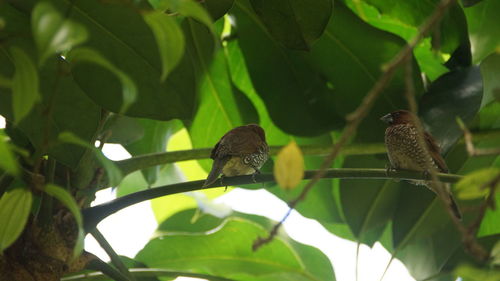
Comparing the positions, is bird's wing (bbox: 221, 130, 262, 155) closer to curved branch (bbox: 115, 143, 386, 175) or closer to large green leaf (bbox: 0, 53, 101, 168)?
curved branch (bbox: 115, 143, 386, 175)

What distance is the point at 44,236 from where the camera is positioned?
1.73 m

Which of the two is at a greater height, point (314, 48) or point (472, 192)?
point (314, 48)

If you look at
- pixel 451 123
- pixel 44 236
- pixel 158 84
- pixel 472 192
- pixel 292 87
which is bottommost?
pixel 472 192

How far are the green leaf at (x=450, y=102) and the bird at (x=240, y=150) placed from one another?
58 cm

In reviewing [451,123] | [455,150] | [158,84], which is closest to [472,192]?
[158,84]

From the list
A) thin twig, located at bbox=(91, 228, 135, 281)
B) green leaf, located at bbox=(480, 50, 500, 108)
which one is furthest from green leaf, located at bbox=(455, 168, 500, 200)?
green leaf, located at bbox=(480, 50, 500, 108)

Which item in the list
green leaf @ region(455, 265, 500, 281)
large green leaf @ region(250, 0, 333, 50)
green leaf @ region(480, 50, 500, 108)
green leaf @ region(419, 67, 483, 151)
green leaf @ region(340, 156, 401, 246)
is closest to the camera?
green leaf @ region(455, 265, 500, 281)

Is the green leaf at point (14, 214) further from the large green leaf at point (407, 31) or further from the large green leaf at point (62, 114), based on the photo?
the large green leaf at point (407, 31)

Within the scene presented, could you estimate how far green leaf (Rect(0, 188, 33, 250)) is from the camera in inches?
45.3

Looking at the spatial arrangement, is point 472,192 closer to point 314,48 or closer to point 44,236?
point 44,236

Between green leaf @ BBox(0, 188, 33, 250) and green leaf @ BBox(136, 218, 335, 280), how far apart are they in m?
1.37

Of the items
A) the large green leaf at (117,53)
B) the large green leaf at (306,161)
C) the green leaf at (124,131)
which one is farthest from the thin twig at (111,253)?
the large green leaf at (306,161)

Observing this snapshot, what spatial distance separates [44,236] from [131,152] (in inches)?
40.1

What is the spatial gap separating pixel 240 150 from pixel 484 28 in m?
0.99
